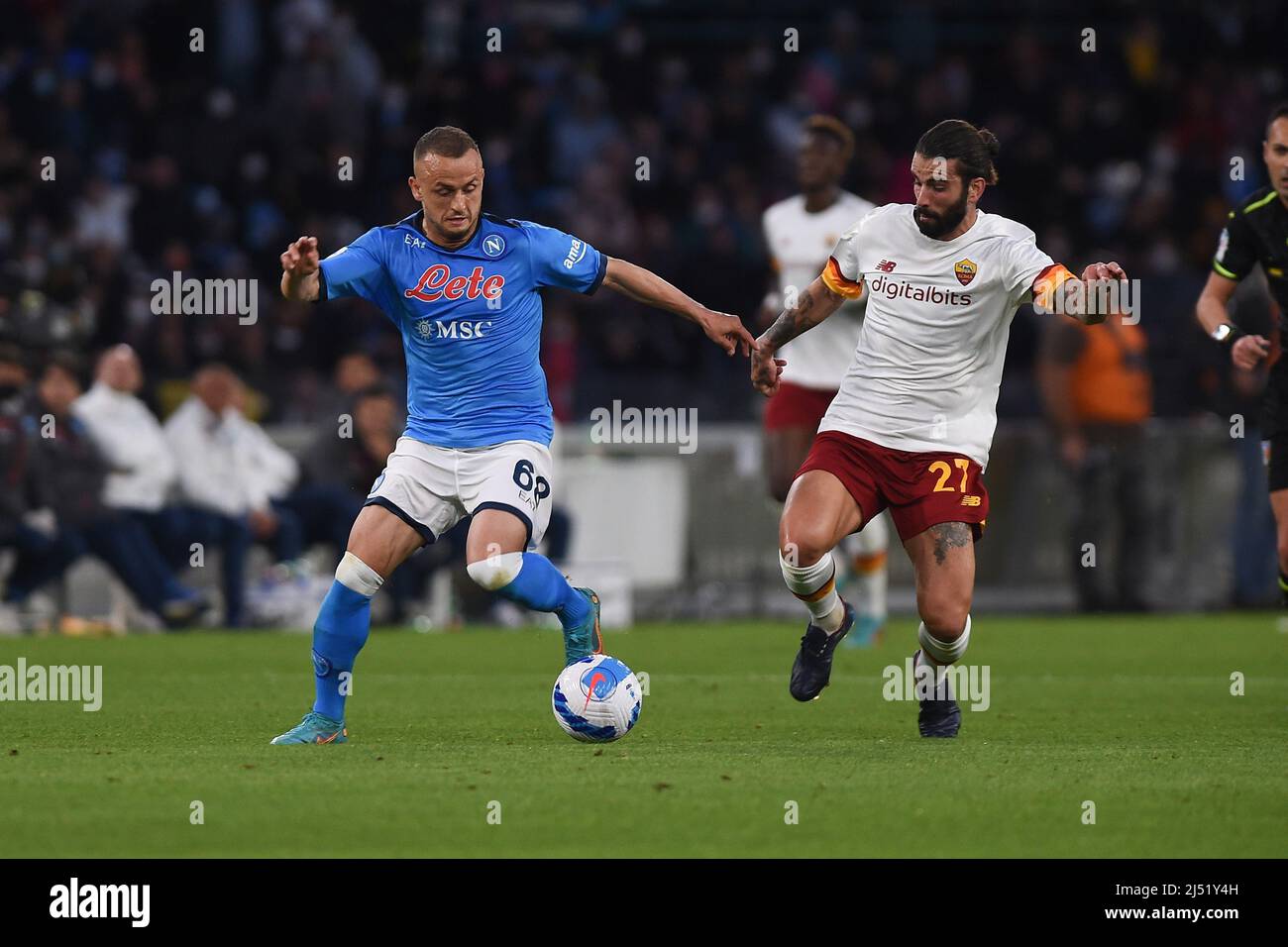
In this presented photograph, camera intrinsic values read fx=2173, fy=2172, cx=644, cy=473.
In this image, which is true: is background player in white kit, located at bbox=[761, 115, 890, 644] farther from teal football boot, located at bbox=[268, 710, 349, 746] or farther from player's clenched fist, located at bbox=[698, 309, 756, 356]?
teal football boot, located at bbox=[268, 710, 349, 746]

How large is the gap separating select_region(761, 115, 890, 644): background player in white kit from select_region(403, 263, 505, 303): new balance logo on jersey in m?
4.26

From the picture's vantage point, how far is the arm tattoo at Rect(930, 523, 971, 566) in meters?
8.62

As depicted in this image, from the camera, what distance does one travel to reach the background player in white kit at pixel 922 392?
8562mm

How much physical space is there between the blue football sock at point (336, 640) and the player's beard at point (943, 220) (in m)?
2.64

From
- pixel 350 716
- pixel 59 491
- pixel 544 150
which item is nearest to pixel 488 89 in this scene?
pixel 544 150

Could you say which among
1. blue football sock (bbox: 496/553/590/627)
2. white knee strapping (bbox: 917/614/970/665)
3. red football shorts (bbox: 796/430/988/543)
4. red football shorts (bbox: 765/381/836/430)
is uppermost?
red football shorts (bbox: 765/381/836/430)

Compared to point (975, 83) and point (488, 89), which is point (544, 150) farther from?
point (975, 83)

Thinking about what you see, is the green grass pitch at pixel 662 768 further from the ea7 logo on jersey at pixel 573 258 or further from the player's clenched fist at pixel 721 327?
the ea7 logo on jersey at pixel 573 258

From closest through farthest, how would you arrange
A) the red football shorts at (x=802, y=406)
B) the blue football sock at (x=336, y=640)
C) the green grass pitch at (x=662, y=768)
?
the green grass pitch at (x=662, y=768) < the blue football sock at (x=336, y=640) < the red football shorts at (x=802, y=406)

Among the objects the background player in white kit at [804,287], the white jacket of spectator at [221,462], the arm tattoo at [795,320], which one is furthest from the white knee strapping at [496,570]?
the white jacket of spectator at [221,462]

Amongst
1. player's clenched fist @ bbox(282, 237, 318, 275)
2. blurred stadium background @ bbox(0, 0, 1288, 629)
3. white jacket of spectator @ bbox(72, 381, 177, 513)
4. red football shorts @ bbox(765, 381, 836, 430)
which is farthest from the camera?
blurred stadium background @ bbox(0, 0, 1288, 629)

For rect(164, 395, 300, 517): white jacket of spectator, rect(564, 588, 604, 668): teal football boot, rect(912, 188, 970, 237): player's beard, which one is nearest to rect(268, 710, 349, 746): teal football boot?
rect(564, 588, 604, 668): teal football boot

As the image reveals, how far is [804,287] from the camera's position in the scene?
12.9 metres

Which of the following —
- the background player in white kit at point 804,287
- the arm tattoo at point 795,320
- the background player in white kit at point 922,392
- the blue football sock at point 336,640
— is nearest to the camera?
the blue football sock at point 336,640
